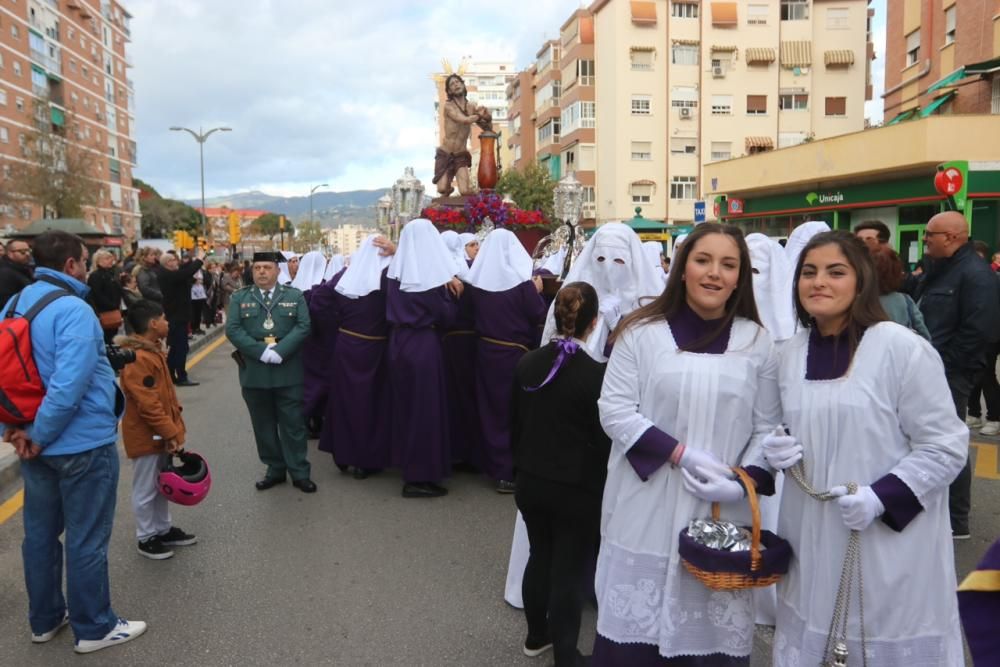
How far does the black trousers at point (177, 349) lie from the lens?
1174 cm

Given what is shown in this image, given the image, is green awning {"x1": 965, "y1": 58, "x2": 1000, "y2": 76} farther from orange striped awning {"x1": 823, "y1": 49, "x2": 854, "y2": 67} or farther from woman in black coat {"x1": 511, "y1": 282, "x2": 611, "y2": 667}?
orange striped awning {"x1": 823, "y1": 49, "x2": 854, "y2": 67}

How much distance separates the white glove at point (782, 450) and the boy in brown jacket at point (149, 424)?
3702 millimetres

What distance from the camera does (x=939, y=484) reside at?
2.39 meters

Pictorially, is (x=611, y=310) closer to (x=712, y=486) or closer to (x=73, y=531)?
(x=712, y=486)

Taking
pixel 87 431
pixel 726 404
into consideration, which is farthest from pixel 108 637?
pixel 726 404

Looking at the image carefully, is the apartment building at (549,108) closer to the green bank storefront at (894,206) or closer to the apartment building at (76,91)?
the green bank storefront at (894,206)

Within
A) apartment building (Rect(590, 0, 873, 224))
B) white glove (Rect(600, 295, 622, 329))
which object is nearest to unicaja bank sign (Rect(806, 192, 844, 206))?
apartment building (Rect(590, 0, 873, 224))

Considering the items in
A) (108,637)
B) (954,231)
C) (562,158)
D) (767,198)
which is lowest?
(108,637)

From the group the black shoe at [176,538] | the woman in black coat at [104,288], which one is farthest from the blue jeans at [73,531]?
the woman in black coat at [104,288]

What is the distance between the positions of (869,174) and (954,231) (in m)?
21.6

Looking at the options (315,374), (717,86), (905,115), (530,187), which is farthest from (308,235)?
(315,374)

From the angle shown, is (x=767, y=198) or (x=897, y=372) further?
(x=767, y=198)

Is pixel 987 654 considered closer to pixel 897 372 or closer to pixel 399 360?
pixel 897 372

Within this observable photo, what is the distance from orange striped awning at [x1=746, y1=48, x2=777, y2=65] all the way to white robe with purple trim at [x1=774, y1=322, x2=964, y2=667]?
4943 centimetres
